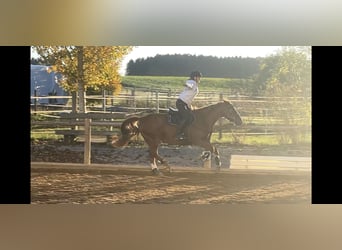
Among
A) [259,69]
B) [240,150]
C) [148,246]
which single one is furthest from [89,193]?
[259,69]

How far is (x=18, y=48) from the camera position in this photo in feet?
19.0

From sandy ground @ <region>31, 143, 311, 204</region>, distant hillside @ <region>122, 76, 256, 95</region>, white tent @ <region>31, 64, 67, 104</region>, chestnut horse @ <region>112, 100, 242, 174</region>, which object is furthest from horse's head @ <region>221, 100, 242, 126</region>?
white tent @ <region>31, 64, 67, 104</region>

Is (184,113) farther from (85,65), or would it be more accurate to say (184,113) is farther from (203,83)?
(85,65)

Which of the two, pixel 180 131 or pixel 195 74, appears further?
pixel 180 131

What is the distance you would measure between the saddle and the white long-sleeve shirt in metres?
0.14

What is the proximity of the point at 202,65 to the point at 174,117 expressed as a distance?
1.84 feet

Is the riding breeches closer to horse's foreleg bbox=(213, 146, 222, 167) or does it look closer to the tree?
horse's foreleg bbox=(213, 146, 222, 167)

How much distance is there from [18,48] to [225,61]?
1953mm

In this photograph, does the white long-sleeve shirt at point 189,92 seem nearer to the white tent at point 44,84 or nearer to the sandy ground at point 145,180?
the sandy ground at point 145,180

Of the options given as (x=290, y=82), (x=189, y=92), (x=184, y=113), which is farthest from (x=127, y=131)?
(x=290, y=82)

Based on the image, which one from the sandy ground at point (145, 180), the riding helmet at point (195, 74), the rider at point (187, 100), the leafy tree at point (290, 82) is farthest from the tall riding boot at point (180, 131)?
the leafy tree at point (290, 82)

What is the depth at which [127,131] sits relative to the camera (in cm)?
582

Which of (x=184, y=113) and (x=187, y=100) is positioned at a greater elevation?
(x=187, y=100)
